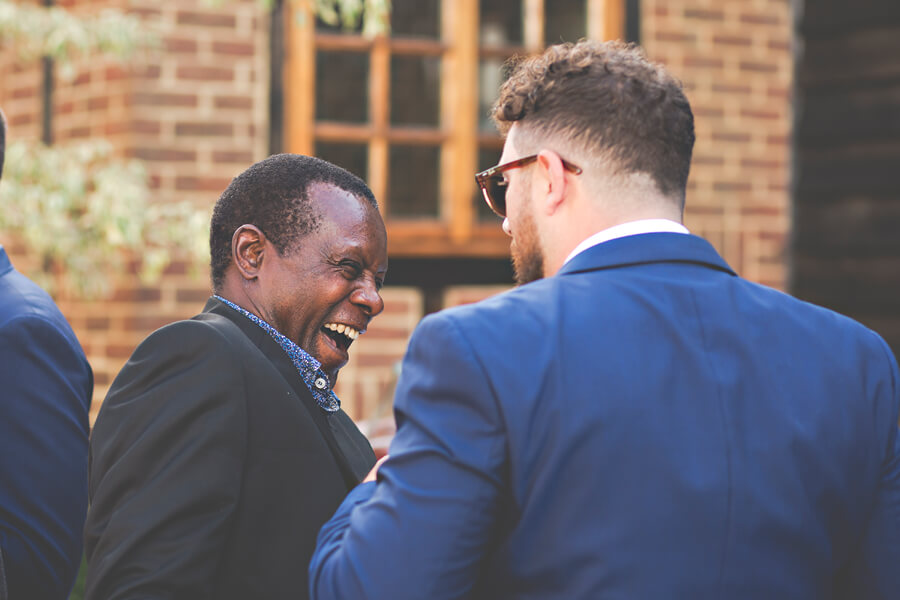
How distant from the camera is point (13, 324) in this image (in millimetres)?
2174

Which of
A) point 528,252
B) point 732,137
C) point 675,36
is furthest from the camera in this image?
point 732,137

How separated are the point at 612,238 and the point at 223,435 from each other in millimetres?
638

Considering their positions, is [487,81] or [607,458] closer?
[607,458]

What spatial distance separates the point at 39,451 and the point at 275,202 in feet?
2.30

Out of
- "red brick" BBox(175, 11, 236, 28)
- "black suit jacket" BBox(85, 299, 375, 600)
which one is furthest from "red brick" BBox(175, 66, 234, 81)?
"black suit jacket" BBox(85, 299, 375, 600)

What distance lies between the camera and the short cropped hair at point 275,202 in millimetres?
1927

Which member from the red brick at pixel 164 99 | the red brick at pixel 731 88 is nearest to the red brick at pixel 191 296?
the red brick at pixel 164 99

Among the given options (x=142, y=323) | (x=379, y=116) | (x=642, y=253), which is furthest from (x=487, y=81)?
(x=642, y=253)

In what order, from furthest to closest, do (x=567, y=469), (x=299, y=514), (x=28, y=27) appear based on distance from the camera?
(x=28, y=27) → (x=299, y=514) → (x=567, y=469)

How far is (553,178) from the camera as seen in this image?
157 centimetres

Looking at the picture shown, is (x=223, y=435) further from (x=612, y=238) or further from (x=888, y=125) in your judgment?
(x=888, y=125)

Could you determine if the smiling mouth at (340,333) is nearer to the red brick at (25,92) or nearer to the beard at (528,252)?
the beard at (528,252)

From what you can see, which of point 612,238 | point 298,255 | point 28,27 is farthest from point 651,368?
point 28,27

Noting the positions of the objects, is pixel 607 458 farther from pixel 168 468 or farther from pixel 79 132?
pixel 79 132
